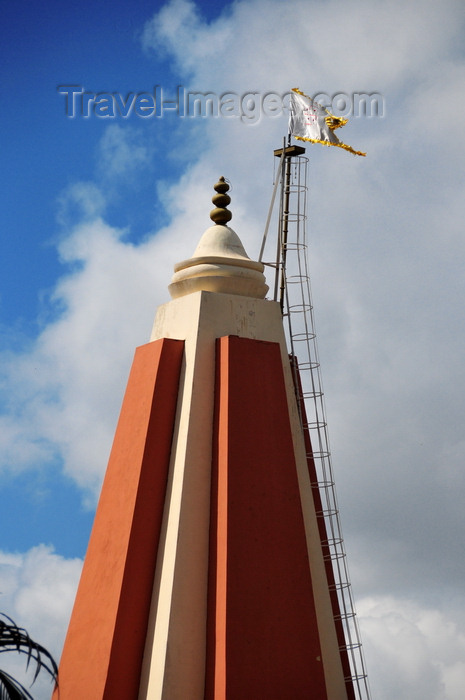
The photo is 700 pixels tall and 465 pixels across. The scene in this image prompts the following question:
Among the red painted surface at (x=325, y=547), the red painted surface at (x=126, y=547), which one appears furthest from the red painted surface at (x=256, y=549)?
the red painted surface at (x=325, y=547)

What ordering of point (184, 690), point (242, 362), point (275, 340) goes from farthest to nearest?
point (275, 340), point (242, 362), point (184, 690)

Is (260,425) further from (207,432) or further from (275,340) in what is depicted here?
(275,340)

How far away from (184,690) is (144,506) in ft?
7.18

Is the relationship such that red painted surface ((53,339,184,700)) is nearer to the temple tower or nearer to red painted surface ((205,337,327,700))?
the temple tower

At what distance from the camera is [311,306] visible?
45.2 ft

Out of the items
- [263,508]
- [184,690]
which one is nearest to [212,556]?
[263,508]

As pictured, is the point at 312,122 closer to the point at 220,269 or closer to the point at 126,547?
the point at 220,269

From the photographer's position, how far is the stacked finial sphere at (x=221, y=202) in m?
13.8

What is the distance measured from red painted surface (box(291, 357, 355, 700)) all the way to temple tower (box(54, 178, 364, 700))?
2 cm

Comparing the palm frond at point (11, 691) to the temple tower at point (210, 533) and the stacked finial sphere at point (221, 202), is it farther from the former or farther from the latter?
the stacked finial sphere at point (221, 202)

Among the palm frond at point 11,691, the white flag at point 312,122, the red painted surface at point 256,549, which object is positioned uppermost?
the white flag at point 312,122

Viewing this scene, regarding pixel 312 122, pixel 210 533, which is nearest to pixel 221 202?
pixel 312 122

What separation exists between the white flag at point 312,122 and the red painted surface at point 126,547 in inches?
165

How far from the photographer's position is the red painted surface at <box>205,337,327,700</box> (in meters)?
10.5
